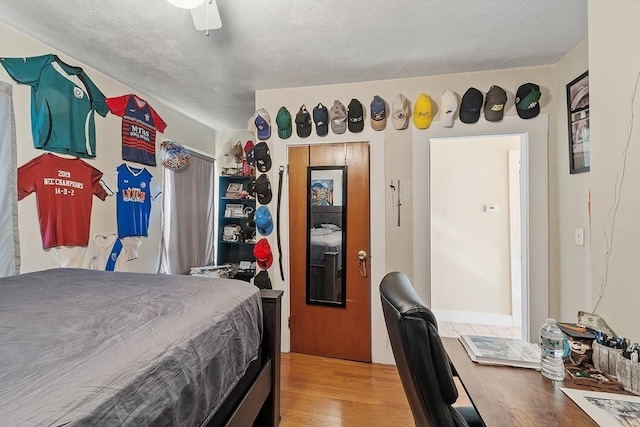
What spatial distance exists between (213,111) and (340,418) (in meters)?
3.39

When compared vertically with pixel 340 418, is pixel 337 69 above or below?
above

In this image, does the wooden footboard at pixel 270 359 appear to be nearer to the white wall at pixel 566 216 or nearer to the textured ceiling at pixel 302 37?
the textured ceiling at pixel 302 37

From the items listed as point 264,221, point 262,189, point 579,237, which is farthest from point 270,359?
point 579,237

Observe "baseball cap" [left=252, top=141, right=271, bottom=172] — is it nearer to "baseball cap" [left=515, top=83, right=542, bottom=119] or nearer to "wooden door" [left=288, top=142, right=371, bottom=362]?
"wooden door" [left=288, top=142, right=371, bottom=362]

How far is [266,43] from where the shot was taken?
2100 mm

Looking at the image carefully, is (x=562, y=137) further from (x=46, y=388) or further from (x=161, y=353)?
(x=46, y=388)

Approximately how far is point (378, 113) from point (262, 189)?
49.8 inches

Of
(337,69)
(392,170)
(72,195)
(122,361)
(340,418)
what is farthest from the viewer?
(392,170)

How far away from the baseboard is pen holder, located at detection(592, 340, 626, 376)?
9.14 ft

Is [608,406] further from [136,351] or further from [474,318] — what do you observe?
[474,318]

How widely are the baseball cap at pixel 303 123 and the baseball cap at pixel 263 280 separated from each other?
1.36 m

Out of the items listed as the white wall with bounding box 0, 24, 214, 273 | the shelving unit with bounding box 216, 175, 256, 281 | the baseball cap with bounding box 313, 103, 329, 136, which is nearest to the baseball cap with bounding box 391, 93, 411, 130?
the baseball cap with bounding box 313, 103, 329, 136

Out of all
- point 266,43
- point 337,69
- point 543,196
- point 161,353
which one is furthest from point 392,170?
point 161,353

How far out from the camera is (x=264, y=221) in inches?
113
